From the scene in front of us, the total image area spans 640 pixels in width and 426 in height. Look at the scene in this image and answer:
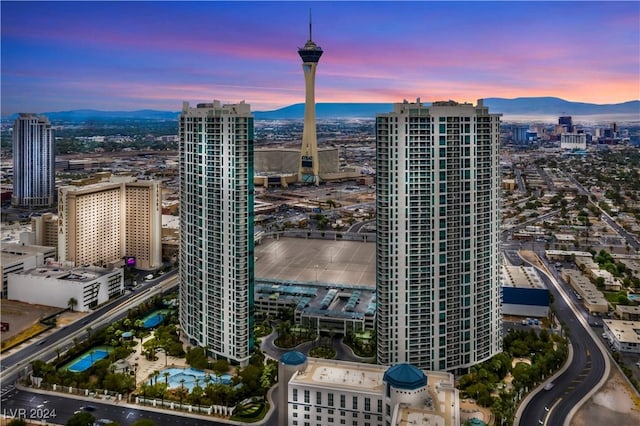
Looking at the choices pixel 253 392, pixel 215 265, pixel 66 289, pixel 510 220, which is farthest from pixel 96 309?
pixel 510 220

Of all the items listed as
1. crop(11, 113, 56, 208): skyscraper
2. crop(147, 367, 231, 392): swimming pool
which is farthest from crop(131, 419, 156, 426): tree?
crop(11, 113, 56, 208): skyscraper

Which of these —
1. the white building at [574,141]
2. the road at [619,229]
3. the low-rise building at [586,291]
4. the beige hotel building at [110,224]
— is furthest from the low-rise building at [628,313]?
the white building at [574,141]

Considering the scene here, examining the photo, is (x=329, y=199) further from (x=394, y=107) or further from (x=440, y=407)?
(x=440, y=407)

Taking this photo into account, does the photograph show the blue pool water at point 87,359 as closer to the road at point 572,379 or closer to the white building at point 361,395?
the white building at point 361,395

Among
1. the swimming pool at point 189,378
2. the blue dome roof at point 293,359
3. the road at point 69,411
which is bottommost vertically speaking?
the road at point 69,411

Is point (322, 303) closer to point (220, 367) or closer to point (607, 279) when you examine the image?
point (220, 367)

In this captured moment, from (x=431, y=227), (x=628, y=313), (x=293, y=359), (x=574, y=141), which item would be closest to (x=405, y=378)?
(x=293, y=359)
